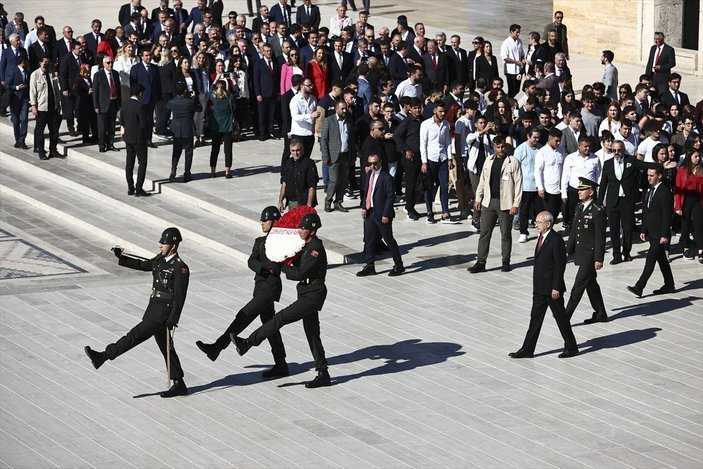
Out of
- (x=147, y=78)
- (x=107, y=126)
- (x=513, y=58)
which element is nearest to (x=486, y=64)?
(x=513, y=58)

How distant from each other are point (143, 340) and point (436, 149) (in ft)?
23.2

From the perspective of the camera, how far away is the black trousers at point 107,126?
25.0m

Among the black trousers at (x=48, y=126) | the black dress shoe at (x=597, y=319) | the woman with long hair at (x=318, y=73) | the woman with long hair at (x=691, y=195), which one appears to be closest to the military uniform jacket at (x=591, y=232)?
the black dress shoe at (x=597, y=319)

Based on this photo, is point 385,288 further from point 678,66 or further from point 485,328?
point 678,66

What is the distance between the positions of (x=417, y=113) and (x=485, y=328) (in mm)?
4809

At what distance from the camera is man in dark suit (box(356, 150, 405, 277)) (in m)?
18.9

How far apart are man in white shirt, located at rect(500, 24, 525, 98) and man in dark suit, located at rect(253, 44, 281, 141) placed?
408 centimetres

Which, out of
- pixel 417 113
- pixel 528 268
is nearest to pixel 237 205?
pixel 417 113

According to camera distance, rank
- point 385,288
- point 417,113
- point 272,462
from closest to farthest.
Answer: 1. point 272,462
2. point 385,288
3. point 417,113

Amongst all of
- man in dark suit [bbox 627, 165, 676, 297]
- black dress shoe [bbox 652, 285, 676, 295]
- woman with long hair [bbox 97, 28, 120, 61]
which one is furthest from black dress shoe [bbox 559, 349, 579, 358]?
woman with long hair [bbox 97, 28, 120, 61]

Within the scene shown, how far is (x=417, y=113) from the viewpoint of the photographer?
69.5 ft

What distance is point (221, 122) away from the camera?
2320cm

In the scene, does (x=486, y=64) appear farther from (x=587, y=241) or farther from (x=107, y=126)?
(x=587, y=241)

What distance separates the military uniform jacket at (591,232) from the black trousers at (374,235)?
2.73 meters
